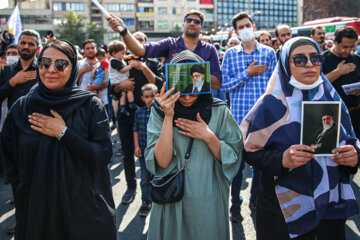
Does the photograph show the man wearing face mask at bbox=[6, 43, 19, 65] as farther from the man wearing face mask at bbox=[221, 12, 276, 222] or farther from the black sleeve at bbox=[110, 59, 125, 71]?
the man wearing face mask at bbox=[221, 12, 276, 222]

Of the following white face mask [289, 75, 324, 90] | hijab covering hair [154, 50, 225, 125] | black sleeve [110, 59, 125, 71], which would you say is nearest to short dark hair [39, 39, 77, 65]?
hijab covering hair [154, 50, 225, 125]

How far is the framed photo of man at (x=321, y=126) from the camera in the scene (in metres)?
1.89

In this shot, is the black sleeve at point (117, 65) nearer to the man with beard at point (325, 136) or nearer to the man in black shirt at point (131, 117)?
the man in black shirt at point (131, 117)

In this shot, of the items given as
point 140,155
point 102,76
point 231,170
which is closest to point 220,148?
point 231,170

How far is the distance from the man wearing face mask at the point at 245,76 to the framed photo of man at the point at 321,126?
1.89 meters

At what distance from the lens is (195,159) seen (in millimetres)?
2221

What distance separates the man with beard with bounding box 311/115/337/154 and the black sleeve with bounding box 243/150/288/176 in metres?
0.24

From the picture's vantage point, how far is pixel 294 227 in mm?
2021

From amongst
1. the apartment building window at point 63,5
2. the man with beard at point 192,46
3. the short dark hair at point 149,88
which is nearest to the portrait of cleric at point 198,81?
the man with beard at point 192,46

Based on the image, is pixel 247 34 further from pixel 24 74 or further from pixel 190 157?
pixel 24 74

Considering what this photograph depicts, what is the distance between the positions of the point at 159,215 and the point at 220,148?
0.66 meters

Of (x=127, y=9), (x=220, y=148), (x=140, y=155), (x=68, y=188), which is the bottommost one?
(x=140, y=155)

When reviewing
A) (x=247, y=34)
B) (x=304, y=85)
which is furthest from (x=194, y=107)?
(x=247, y=34)

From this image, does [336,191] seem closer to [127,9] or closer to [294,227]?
[294,227]
